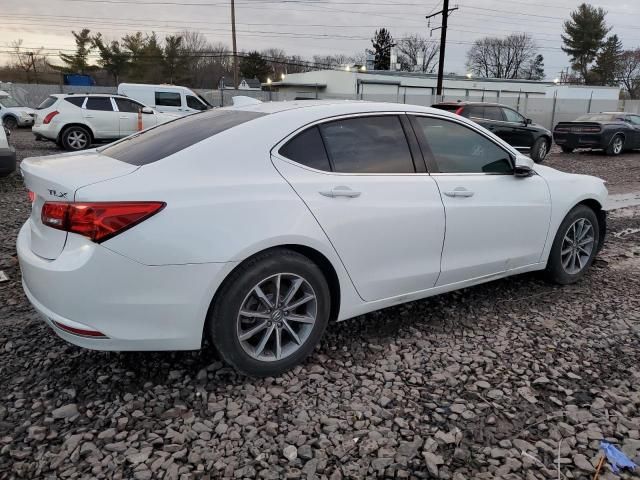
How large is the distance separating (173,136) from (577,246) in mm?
3530

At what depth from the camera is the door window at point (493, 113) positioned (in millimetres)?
13742

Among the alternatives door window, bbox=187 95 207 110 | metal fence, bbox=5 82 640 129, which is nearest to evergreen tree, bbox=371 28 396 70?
metal fence, bbox=5 82 640 129

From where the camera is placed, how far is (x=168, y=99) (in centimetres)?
1827

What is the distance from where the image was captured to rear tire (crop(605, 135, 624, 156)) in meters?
16.0

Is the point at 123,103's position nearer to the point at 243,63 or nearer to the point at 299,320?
the point at 299,320

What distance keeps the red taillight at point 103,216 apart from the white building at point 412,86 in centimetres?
4096

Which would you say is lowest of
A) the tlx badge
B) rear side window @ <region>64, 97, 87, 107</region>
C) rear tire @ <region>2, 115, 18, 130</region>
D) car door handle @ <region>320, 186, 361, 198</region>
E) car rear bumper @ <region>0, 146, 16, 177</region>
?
rear tire @ <region>2, 115, 18, 130</region>

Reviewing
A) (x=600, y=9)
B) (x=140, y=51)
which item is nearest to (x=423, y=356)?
(x=140, y=51)

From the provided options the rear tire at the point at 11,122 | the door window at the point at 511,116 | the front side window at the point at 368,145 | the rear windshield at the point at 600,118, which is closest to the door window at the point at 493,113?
the door window at the point at 511,116

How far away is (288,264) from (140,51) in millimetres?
57552

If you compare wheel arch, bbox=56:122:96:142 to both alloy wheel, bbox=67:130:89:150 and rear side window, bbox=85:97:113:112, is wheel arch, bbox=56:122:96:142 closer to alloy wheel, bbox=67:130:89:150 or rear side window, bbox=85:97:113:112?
alloy wheel, bbox=67:130:89:150

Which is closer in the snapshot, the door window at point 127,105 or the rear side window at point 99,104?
the rear side window at point 99,104

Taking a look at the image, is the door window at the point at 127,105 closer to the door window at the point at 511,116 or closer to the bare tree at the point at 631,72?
the door window at the point at 511,116

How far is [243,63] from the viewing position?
70688mm
